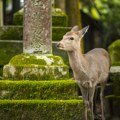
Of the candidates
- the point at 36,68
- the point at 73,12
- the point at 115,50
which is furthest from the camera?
the point at 73,12

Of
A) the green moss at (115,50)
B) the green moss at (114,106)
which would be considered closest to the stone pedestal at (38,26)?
the green moss at (114,106)

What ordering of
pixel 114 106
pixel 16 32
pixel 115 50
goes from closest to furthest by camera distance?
pixel 114 106
pixel 16 32
pixel 115 50

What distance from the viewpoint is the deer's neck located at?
12609 mm

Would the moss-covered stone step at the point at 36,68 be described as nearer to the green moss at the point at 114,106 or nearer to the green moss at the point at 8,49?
the green moss at the point at 114,106

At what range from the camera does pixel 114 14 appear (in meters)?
33.4

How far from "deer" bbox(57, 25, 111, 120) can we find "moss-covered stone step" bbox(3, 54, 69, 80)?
0.89 ft

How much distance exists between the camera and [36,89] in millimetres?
12391

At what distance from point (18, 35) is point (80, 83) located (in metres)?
4.05

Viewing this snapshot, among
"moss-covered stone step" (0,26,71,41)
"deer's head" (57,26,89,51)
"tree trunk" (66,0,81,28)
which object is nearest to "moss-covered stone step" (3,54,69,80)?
"deer's head" (57,26,89,51)

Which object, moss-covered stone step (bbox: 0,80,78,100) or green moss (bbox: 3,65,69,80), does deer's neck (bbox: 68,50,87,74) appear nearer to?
green moss (bbox: 3,65,69,80)

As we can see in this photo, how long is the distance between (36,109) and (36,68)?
859 mm

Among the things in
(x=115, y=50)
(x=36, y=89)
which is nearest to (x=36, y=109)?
(x=36, y=89)

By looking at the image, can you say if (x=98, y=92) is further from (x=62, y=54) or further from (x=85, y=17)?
(x=85, y=17)

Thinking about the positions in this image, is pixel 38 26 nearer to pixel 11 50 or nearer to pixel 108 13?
pixel 11 50
